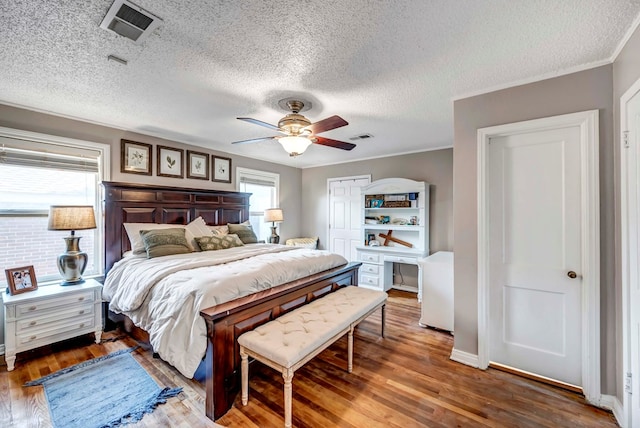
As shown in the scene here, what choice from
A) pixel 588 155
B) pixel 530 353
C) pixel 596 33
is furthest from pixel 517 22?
pixel 530 353

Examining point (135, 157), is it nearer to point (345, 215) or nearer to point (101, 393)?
point (101, 393)

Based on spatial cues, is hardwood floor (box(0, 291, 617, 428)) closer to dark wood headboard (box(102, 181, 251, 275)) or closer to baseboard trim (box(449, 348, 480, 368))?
baseboard trim (box(449, 348, 480, 368))

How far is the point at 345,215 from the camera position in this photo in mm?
5516

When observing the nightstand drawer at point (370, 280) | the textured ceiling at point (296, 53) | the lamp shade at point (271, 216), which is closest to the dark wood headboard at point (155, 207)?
the lamp shade at point (271, 216)

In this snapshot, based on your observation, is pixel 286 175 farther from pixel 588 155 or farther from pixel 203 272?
pixel 588 155

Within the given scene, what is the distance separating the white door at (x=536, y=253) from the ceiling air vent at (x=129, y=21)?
266cm

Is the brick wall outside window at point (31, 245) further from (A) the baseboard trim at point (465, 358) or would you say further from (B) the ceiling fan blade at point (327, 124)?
(A) the baseboard trim at point (465, 358)

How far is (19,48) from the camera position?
5.74 ft

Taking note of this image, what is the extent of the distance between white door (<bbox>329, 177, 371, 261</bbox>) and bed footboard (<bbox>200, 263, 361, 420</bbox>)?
10.3 feet

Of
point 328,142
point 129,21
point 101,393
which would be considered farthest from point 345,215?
point 129,21

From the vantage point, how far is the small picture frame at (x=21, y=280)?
2.47 meters

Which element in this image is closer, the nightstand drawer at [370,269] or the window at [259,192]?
the nightstand drawer at [370,269]

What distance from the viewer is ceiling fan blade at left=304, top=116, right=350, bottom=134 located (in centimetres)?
219

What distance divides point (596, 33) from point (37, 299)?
472cm
